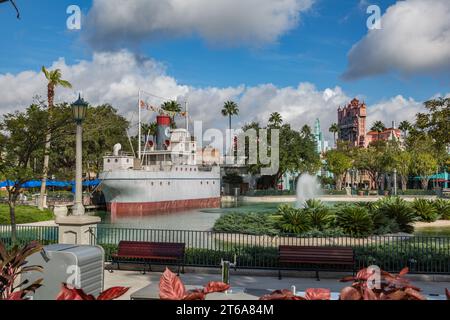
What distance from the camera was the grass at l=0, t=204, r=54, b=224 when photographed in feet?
102

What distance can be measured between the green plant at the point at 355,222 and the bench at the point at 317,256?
8708 mm

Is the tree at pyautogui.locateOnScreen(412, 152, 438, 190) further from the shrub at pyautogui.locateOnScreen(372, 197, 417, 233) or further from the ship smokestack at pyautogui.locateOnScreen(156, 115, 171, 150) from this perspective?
the shrub at pyautogui.locateOnScreen(372, 197, 417, 233)

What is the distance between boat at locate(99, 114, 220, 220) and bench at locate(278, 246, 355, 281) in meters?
35.6

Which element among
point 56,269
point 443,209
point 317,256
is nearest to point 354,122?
point 443,209

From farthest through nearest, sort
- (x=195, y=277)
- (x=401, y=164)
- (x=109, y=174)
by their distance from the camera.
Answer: (x=401, y=164)
(x=109, y=174)
(x=195, y=277)

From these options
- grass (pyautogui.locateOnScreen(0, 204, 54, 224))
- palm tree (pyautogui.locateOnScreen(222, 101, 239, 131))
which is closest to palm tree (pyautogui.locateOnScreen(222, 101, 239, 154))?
palm tree (pyautogui.locateOnScreen(222, 101, 239, 131))

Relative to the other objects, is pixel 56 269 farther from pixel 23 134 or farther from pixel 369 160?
pixel 369 160

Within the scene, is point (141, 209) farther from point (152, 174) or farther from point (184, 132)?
point (184, 132)

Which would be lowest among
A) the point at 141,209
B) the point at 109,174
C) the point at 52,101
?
the point at 141,209

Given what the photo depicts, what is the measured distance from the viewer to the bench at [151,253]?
13.5 metres

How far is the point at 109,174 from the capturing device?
49.9 metres

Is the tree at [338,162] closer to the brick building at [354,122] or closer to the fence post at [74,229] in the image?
the brick building at [354,122]
